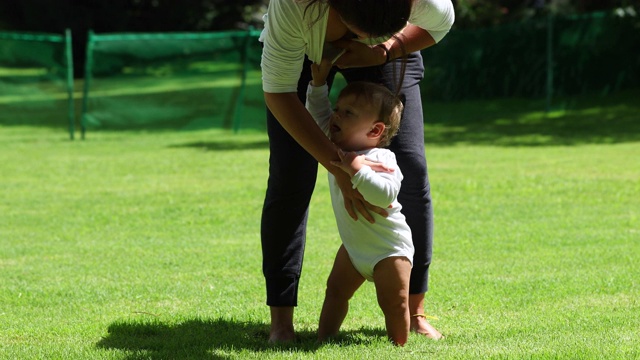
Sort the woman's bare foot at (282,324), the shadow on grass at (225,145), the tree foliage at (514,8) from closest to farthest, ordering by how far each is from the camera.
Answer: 1. the woman's bare foot at (282,324)
2. the shadow on grass at (225,145)
3. the tree foliage at (514,8)

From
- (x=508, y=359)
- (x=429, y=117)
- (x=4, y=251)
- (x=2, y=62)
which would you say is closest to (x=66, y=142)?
(x=2, y=62)

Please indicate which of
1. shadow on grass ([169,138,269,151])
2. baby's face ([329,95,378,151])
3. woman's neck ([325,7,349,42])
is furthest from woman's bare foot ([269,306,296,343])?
shadow on grass ([169,138,269,151])

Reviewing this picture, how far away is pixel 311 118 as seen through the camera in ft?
12.0

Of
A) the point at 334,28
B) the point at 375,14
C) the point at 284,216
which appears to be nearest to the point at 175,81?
the point at 284,216

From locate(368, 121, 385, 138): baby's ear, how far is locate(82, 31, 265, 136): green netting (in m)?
12.6

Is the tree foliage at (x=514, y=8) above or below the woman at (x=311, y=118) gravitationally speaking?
below

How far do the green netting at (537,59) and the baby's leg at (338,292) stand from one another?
16.3 meters

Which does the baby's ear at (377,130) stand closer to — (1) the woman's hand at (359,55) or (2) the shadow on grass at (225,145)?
(1) the woman's hand at (359,55)

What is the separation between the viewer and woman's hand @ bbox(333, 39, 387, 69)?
12.3 feet

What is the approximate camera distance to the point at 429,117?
19.6m

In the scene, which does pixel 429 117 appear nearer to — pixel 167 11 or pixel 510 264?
pixel 510 264

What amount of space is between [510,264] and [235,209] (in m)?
3.13

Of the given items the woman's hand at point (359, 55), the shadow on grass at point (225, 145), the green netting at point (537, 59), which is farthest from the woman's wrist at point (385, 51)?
the green netting at point (537, 59)

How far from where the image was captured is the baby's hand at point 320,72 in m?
3.76
